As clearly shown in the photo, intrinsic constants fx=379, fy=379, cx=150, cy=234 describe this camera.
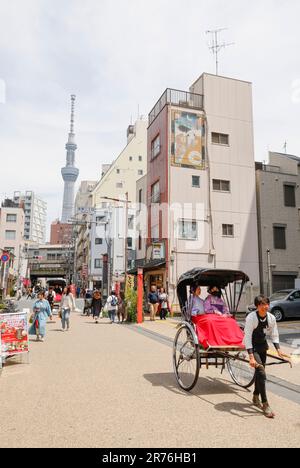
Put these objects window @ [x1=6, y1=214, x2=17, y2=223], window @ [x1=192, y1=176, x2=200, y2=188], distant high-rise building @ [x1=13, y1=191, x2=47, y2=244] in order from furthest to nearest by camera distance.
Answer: distant high-rise building @ [x1=13, y1=191, x2=47, y2=244]
window @ [x1=6, y1=214, x2=17, y2=223]
window @ [x1=192, y1=176, x2=200, y2=188]

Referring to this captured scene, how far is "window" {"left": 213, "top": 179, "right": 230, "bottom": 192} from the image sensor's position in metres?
29.9

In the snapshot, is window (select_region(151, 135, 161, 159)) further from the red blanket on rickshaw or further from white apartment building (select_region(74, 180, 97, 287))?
white apartment building (select_region(74, 180, 97, 287))

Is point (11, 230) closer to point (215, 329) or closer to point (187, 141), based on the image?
point (187, 141)

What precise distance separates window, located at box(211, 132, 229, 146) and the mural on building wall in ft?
3.37

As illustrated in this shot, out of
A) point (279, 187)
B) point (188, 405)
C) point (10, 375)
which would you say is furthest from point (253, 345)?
point (279, 187)

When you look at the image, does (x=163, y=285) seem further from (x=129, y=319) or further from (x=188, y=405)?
(x=188, y=405)

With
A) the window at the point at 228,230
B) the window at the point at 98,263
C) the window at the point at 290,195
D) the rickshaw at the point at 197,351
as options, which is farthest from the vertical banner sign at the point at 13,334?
the window at the point at 98,263

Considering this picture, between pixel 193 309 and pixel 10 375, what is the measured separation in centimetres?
416

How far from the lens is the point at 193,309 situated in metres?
7.48

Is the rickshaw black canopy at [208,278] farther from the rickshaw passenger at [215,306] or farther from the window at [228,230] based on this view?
the window at [228,230]

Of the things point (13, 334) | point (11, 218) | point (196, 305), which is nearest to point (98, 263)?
point (11, 218)

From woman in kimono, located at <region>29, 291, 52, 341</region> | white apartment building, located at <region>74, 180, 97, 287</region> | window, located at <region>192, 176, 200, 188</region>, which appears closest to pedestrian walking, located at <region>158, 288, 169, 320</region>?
window, located at <region>192, 176, 200, 188</region>

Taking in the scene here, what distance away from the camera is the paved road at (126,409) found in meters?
4.49

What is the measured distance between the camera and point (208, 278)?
8.42m
